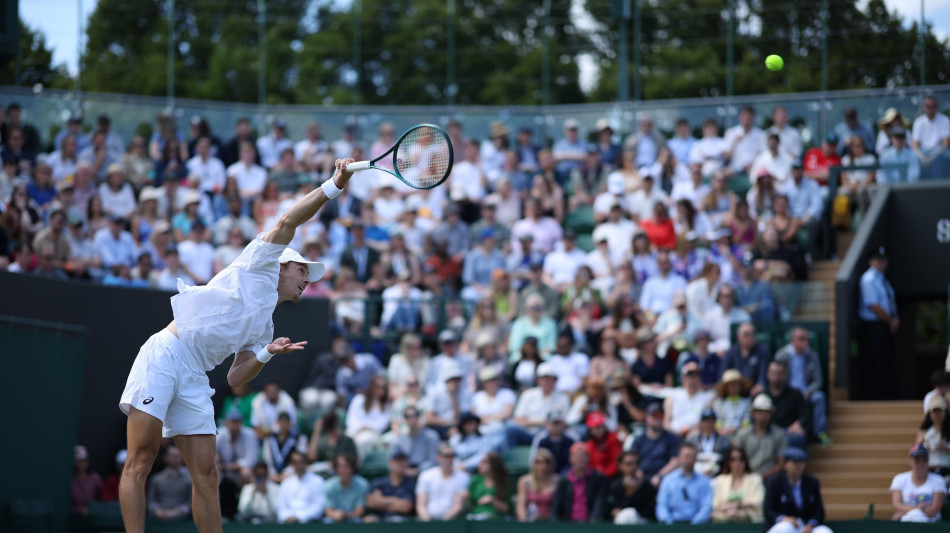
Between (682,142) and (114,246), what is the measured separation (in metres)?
8.09

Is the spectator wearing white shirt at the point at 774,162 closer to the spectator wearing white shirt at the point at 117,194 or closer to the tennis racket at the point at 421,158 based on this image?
the spectator wearing white shirt at the point at 117,194

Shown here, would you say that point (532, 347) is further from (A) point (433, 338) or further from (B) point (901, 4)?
(B) point (901, 4)

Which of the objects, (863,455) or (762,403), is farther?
(863,455)

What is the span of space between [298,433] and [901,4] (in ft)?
34.2

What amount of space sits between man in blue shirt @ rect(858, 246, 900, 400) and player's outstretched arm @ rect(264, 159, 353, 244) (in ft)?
31.8

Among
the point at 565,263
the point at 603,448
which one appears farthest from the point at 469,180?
the point at 603,448

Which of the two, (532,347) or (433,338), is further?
(433,338)

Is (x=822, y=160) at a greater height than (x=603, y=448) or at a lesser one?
greater

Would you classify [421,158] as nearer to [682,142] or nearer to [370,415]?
[370,415]

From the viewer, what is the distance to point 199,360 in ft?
25.1

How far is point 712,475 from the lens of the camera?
13062mm

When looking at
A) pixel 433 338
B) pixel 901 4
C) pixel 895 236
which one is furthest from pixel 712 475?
pixel 901 4

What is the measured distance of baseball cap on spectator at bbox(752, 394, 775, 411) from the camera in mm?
13070

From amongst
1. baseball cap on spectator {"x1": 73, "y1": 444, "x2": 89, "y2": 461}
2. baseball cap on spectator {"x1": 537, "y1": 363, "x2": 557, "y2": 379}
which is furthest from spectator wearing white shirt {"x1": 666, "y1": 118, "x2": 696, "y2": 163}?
baseball cap on spectator {"x1": 73, "y1": 444, "x2": 89, "y2": 461}
